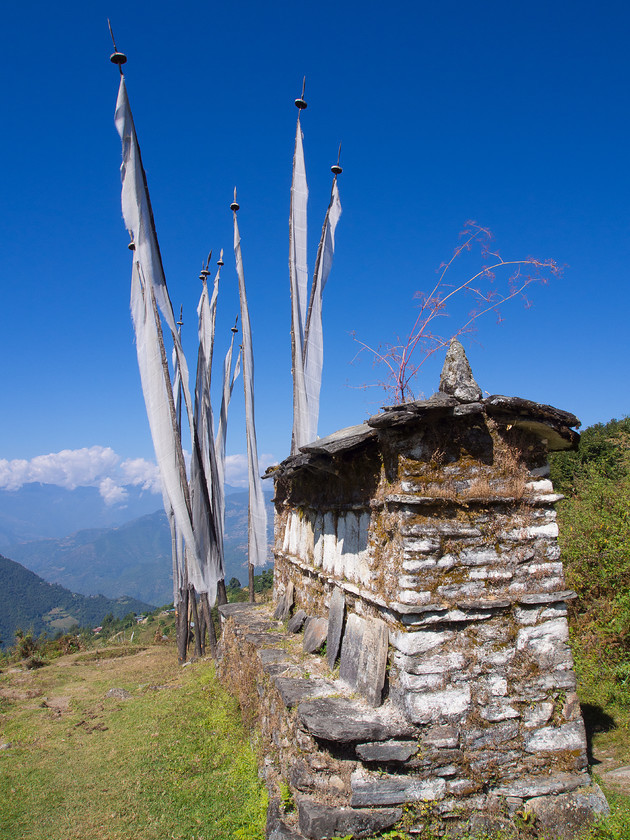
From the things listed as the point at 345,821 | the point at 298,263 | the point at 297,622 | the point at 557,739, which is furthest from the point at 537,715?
the point at 298,263

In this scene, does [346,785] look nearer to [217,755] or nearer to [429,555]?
[429,555]

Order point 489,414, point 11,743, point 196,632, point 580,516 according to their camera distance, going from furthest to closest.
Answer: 1. point 196,632
2. point 580,516
3. point 11,743
4. point 489,414

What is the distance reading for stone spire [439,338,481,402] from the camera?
452 cm

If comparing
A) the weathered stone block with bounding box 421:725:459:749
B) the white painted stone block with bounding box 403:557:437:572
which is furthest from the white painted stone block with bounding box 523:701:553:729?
the white painted stone block with bounding box 403:557:437:572

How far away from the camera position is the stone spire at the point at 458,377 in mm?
4523

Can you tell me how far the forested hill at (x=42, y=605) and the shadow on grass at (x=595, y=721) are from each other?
15299 centimetres

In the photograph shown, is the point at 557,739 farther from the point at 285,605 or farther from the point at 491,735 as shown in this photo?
the point at 285,605

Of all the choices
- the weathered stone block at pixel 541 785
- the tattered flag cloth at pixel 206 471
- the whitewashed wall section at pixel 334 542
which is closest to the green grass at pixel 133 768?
the weathered stone block at pixel 541 785

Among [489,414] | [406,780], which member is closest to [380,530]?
[489,414]

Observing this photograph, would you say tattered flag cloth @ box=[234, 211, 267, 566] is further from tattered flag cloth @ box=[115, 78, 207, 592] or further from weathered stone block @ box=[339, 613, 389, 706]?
weathered stone block @ box=[339, 613, 389, 706]

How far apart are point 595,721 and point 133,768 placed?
224 inches

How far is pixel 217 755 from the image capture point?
646 cm

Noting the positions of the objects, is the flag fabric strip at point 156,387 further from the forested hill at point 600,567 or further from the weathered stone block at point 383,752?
the forested hill at point 600,567

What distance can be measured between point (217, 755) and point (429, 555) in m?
4.24
